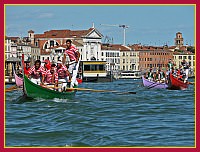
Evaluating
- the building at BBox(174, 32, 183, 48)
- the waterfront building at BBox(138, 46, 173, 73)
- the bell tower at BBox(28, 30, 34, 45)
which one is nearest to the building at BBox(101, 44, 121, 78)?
the waterfront building at BBox(138, 46, 173, 73)

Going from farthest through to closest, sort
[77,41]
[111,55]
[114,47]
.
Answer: [114,47]
[111,55]
[77,41]

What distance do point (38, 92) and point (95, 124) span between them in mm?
2800

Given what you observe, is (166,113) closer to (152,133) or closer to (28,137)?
(152,133)

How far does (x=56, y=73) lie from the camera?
10.8m

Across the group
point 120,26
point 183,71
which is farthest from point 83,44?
point 183,71

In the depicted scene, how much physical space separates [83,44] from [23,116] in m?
55.8

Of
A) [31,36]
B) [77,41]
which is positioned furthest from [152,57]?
[31,36]

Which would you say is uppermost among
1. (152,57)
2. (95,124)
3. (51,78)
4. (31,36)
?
(31,36)

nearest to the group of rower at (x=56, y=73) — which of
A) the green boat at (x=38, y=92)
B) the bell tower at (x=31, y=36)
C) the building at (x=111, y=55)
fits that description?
A: the green boat at (x=38, y=92)

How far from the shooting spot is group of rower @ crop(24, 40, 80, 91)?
1070 cm

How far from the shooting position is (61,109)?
990 cm

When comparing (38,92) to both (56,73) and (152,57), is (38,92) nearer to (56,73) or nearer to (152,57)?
(56,73)

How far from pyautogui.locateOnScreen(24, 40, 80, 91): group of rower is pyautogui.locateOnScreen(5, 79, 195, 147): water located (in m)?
0.33

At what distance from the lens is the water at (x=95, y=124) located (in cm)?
641
